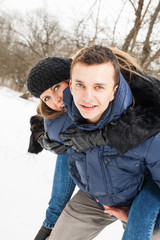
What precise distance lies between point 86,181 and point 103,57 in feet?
2.91

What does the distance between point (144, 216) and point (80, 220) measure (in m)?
0.57

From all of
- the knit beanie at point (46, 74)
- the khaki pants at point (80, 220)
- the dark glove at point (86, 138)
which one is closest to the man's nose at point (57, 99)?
the knit beanie at point (46, 74)

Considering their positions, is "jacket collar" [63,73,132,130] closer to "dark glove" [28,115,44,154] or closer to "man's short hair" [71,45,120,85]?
"man's short hair" [71,45,120,85]

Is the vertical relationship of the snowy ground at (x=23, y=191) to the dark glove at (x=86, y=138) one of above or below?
below

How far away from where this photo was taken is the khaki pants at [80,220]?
1.34 metres

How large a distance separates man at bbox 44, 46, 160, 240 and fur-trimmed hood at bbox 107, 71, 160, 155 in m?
0.05

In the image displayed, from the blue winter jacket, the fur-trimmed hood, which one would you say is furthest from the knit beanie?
the fur-trimmed hood

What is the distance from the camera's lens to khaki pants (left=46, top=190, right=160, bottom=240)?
1.34 metres

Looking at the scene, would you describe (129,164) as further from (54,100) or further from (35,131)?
(35,131)

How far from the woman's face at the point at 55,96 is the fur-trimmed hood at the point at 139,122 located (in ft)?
1.86

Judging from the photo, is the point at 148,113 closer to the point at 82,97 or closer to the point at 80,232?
the point at 82,97

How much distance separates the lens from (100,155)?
3.67 feet

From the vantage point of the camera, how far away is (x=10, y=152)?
3.19 meters

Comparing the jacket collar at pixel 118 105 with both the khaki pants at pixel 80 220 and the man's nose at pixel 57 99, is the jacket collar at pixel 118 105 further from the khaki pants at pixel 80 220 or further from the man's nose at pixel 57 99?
the khaki pants at pixel 80 220
